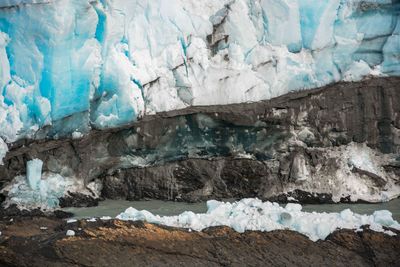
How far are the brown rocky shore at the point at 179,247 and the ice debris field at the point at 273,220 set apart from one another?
129 mm

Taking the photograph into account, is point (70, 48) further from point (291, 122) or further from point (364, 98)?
point (364, 98)

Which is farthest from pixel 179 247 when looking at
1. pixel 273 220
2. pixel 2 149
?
pixel 2 149

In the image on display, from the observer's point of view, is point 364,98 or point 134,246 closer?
point 134,246

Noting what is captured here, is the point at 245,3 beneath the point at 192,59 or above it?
above

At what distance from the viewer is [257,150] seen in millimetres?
10125

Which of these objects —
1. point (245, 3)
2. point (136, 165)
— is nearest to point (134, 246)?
point (136, 165)

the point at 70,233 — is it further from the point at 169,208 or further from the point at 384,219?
the point at 384,219

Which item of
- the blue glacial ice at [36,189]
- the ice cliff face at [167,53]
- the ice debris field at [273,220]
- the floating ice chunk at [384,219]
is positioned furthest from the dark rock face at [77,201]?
the floating ice chunk at [384,219]

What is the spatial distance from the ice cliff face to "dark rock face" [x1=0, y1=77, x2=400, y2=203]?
24 centimetres

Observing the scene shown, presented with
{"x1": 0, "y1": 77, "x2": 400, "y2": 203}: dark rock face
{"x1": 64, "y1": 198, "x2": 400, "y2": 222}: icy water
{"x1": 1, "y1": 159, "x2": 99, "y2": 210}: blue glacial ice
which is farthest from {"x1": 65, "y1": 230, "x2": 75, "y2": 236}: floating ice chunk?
{"x1": 0, "y1": 77, "x2": 400, "y2": 203}: dark rock face

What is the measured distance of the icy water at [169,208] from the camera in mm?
9430

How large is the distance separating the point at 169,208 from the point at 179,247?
229cm

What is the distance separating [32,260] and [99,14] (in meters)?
4.11

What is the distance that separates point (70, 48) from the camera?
9664 millimetres
